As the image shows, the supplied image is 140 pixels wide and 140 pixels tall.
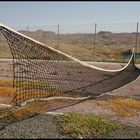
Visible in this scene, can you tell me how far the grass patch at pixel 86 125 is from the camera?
5.71 meters

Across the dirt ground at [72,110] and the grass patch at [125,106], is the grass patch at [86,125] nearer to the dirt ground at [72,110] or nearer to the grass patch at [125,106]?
the dirt ground at [72,110]

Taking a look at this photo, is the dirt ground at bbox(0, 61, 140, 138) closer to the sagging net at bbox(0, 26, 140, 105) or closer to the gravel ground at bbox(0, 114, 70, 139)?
the gravel ground at bbox(0, 114, 70, 139)

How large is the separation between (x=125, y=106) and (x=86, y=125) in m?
2.11

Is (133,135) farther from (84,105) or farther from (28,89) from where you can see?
(28,89)

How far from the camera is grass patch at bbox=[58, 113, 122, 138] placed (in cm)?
571

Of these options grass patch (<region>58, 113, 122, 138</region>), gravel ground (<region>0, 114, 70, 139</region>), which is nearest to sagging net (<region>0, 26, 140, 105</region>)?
gravel ground (<region>0, 114, 70, 139</region>)

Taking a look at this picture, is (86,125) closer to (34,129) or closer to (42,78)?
(34,129)

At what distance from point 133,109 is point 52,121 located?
2190 mm

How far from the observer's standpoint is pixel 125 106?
7.91 m

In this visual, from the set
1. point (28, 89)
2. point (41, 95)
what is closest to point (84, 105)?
point (41, 95)

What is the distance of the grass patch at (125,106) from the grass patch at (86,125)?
2.54 feet

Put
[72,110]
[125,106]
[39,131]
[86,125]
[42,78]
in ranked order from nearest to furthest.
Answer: [39,131] < [86,125] < [72,110] < [125,106] < [42,78]

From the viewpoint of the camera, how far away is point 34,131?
577 centimetres

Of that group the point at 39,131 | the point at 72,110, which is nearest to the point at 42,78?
the point at 72,110
